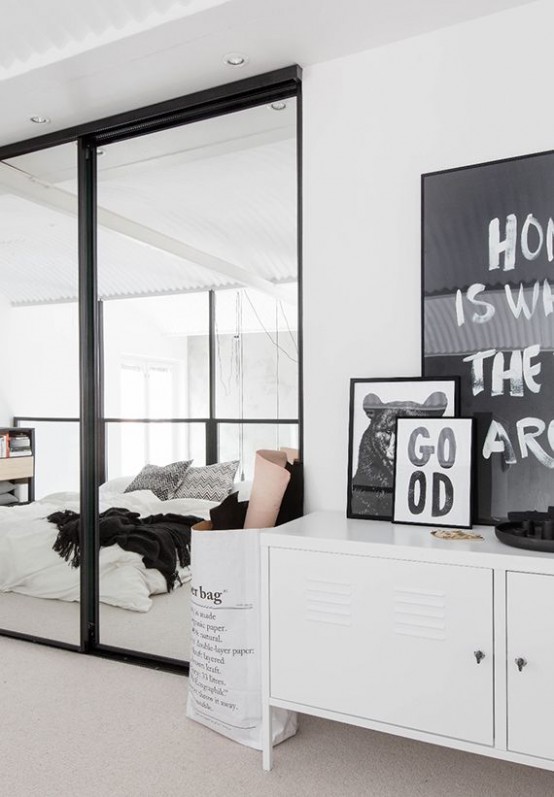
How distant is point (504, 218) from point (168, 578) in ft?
6.02

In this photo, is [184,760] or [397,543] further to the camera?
[184,760]

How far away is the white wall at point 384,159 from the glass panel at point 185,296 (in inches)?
5.0

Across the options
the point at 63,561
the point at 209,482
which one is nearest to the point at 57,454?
the point at 63,561

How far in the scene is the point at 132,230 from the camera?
9.12ft

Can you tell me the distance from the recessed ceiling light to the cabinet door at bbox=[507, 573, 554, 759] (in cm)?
187

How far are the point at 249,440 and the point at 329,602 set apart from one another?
82 cm

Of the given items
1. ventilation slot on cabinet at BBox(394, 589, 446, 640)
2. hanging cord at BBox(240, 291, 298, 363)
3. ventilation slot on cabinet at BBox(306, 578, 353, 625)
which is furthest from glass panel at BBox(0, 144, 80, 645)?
ventilation slot on cabinet at BBox(394, 589, 446, 640)

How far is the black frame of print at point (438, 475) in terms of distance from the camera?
1.96 m

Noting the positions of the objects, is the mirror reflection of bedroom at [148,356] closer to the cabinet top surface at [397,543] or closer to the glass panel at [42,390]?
the glass panel at [42,390]

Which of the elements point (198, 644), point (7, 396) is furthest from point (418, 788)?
point (7, 396)

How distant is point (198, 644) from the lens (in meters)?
2.18

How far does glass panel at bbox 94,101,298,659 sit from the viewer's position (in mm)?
2465

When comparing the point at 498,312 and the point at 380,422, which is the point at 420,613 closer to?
the point at 380,422

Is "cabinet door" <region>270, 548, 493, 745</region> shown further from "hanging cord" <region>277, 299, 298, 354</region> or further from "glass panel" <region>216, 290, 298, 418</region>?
"hanging cord" <region>277, 299, 298, 354</region>
